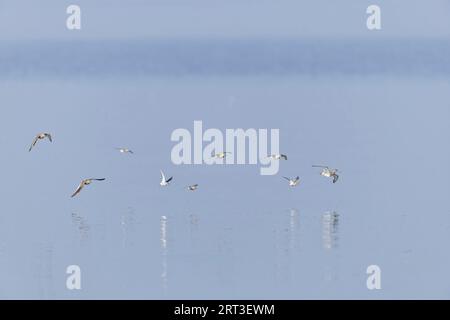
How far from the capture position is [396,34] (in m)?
109

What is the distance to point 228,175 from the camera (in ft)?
236

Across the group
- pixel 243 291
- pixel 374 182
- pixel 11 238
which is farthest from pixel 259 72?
pixel 243 291

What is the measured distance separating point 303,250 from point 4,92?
185ft

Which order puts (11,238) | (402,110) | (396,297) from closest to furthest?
(396,297)
(11,238)
(402,110)

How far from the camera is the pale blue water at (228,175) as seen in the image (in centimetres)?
4191

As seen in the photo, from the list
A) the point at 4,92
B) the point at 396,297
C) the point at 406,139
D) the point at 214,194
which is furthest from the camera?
the point at 4,92

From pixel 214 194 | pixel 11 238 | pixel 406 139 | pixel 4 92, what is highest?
pixel 4 92

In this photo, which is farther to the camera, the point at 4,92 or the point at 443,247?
the point at 4,92

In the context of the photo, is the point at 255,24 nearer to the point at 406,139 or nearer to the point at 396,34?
the point at 396,34

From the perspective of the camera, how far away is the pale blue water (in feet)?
137

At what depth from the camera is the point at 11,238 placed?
164 ft

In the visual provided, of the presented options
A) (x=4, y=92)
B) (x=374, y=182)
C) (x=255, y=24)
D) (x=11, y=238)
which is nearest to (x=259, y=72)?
(x=255, y=24)

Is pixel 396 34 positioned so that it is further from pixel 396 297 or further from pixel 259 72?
pixel 396 297

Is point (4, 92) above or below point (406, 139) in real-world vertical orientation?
above
